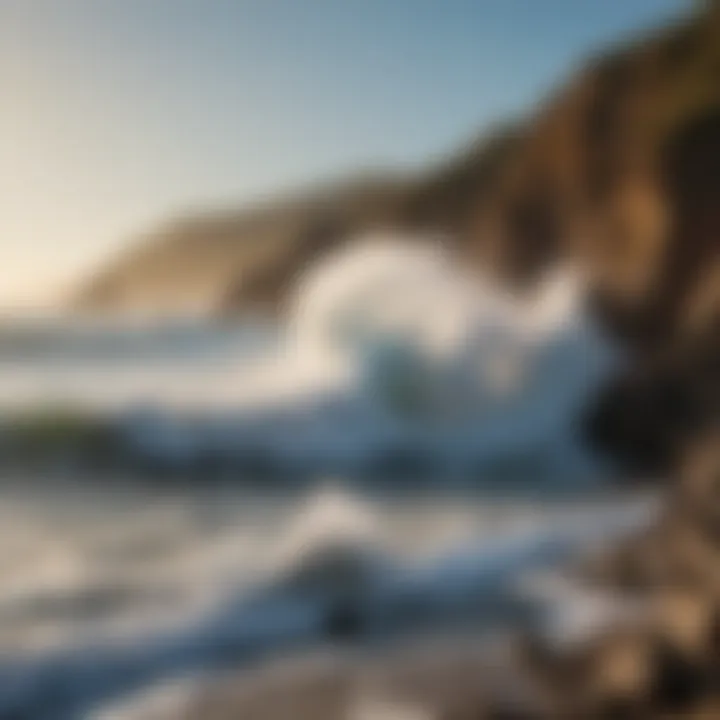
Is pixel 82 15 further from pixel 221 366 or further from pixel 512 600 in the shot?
pixel 512 600

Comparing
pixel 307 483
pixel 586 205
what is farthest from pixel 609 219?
pixel 307 483

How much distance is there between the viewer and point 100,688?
0.93m

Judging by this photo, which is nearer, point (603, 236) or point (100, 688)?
point (100, 688)

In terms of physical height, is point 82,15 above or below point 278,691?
above

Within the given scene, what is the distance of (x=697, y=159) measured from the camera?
1.10 meters

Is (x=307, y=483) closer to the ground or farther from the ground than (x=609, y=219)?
closer to the ground

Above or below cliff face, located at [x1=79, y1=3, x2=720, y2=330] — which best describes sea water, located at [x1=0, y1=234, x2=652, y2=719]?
below

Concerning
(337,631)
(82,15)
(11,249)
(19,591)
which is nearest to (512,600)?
(337,631)

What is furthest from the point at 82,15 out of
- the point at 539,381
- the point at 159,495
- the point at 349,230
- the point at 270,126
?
the point at 539,381

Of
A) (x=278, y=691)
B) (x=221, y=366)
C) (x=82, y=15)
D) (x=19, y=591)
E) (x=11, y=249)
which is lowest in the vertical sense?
(x=278, y=691)

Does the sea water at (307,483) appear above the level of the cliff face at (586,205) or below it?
below

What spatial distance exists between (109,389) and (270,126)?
0.30 metres

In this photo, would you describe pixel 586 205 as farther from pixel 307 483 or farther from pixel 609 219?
pixel 307 483

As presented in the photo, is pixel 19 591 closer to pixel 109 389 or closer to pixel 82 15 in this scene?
pixel 109 389
